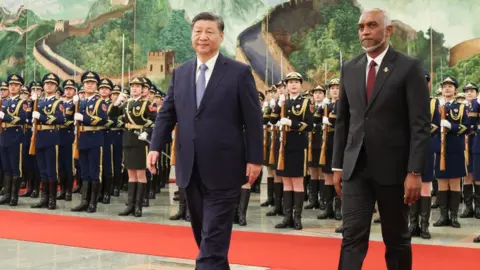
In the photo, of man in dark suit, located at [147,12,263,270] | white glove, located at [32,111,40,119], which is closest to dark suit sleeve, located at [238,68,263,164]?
man in dark suit, located at [147,12,263,270]

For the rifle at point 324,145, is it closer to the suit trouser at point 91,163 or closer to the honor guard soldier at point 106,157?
the suit trouser at point 91,163

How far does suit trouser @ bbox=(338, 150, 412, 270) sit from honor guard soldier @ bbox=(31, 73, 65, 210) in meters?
5.93

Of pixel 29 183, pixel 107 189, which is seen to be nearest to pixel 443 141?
pixel 107 189

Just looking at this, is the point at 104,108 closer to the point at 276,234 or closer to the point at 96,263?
the point at 276,234

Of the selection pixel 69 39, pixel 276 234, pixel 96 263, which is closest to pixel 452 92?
pixel 276 234

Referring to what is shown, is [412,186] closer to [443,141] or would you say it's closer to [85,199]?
[443,141]

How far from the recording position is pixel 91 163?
7.96m

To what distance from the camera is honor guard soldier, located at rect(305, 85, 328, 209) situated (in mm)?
8164

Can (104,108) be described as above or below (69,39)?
below

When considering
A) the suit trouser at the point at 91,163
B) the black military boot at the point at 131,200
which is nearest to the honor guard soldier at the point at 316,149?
the black military boot at the point at 131,200

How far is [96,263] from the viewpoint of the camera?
15.1 ft

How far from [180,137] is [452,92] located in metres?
4.55

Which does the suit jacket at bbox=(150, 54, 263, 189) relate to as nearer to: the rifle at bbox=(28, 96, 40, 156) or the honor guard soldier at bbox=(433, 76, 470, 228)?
the honor guard soldier at bbox=(433, 76, 470, 228)

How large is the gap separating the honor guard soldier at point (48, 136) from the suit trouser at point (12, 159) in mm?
360
